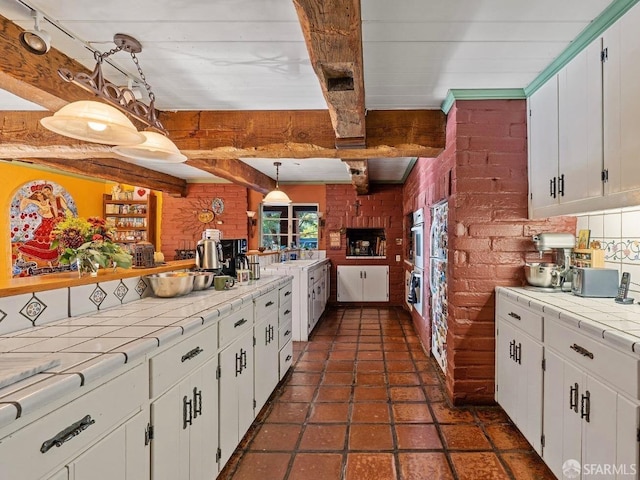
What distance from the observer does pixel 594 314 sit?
1617 mm

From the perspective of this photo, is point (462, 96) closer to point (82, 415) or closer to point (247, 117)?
point (247, 117)

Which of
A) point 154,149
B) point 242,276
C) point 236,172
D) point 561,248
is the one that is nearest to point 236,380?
point 242,276

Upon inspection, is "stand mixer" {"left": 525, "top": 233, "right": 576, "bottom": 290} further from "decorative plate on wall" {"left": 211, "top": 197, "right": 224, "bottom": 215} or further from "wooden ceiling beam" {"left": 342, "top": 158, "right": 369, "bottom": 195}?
"decorative plate on wall" {"left": 211, "top": 197, "right": 224, "bottom": 215}

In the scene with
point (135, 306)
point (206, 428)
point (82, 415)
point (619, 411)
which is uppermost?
point (135, 306)

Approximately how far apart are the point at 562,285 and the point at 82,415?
2.58m

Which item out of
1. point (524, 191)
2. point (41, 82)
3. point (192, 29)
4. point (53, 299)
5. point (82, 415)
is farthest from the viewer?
point (524, 191)

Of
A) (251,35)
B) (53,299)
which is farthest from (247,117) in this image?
(53,299)

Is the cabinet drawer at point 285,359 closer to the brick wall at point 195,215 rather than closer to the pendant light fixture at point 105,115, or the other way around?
the pendant light fixture at point 105,115

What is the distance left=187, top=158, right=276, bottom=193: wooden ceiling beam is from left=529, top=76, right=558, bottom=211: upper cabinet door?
2.89 metres

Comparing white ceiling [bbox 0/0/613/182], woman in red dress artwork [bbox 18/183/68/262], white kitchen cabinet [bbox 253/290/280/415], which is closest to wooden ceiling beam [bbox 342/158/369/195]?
white ceiling [bbox 0/0/613/182]

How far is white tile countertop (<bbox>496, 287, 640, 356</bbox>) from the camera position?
1302 millimetres

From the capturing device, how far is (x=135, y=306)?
6.17ft

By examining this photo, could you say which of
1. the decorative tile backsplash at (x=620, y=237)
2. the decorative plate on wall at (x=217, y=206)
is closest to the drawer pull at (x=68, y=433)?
the decorative tile backsplash at (x=620, y=237)

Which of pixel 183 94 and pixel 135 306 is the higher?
pixel 183 94
